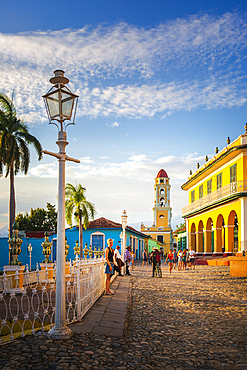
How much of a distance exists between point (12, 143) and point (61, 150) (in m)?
19.4

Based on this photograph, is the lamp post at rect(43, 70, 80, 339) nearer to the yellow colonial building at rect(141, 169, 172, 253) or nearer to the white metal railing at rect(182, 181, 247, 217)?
the white metal railing at rect(182, 181, 247, 217)

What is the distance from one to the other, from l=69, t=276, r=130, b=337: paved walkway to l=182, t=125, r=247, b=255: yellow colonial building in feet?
47.7

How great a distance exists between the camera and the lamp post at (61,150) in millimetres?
5316

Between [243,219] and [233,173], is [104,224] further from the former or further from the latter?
[243,219]

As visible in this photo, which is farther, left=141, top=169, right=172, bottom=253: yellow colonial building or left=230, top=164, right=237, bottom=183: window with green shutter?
left=141, top=169, right=172, bottom=253: yellow colonial building

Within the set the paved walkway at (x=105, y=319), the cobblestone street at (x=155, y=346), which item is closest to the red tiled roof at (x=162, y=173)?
the paved walkway at (x=105, y=319)

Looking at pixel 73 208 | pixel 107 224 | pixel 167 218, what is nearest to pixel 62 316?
pixel 73 208

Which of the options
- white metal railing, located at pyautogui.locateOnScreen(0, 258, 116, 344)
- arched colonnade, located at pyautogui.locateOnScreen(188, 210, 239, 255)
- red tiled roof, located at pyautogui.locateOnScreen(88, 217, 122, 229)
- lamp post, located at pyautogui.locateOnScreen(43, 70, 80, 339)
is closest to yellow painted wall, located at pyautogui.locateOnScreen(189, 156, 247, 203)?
arched colonnade, located at pyautogui.locateOnScreen(188, 210, 239, 255)

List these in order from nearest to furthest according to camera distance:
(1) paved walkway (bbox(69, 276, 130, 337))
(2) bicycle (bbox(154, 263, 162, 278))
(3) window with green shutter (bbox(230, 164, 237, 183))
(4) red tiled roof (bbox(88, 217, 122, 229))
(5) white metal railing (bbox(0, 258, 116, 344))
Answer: (5) white metal railing (bbox(0, 258, 116, 344))
(1) paved walkway (bbox(69, 276, 130, 337))
(2) bicycle (bbox(154, 263, 162, 278))
(3) window with green shutter (bbox(230, 164, 237, 183))
(4) red tiled roof (bbox(88, 217, 122, 229))

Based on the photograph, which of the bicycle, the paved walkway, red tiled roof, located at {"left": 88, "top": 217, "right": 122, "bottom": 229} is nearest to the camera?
the paved walkway

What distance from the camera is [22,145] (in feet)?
80.6

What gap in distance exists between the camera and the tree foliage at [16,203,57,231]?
45.9 metres

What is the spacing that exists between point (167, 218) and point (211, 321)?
65.9 m

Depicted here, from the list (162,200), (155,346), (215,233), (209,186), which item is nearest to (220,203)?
(215,233)
